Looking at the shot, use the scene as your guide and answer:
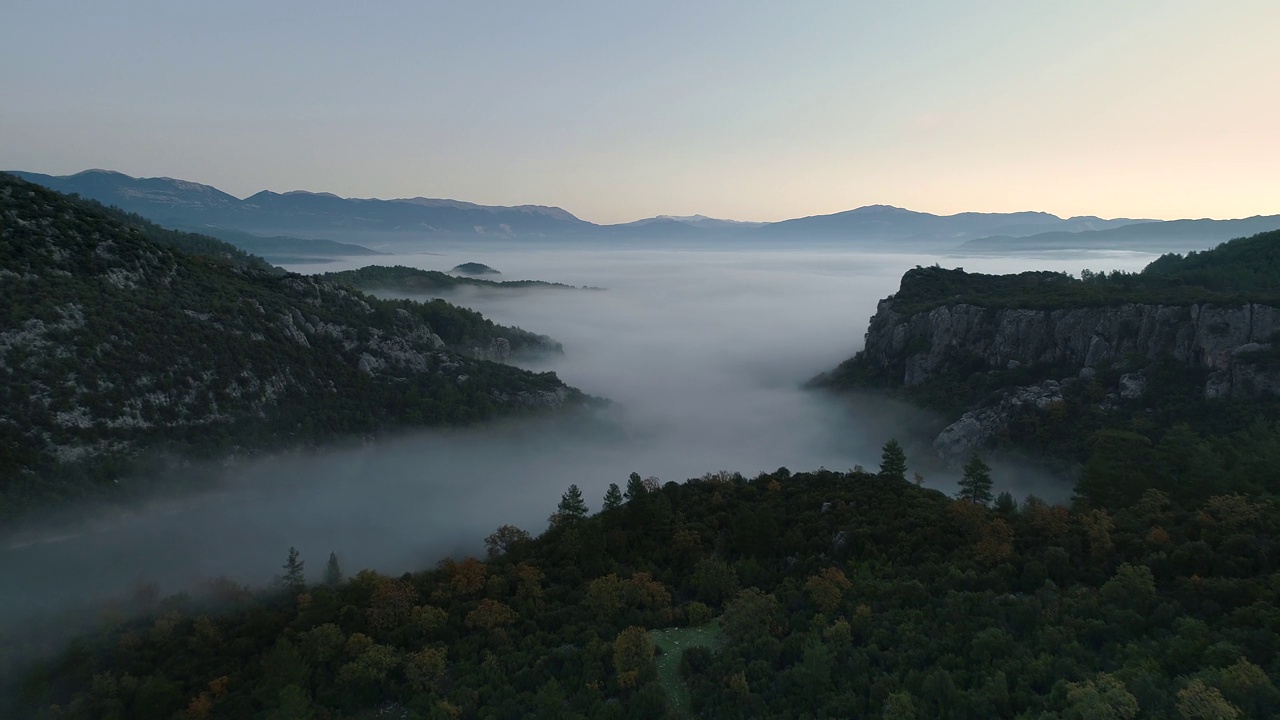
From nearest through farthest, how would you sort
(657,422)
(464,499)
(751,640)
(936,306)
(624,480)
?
1. (751,640)
2. (464,499)
3. (624,480)
4. (936,306)
5. (657,422)

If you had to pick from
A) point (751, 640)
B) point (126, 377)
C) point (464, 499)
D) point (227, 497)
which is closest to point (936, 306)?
point (464, 499)

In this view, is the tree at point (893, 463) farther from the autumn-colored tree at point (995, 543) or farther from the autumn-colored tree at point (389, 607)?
the autumn-colored tree at point (389, 607)

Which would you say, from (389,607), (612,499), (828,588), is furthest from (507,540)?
(828,588)

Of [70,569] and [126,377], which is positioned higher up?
[126,377]

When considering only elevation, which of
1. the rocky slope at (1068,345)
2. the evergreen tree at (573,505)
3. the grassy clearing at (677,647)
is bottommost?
the evergreen tree at (573,505)

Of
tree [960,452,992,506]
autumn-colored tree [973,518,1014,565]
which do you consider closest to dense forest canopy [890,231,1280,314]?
tree [960,452,992,506]

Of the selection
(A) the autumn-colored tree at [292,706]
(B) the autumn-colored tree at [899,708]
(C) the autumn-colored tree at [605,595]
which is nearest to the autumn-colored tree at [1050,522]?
(B) the autumn-colored tree at [899,708]

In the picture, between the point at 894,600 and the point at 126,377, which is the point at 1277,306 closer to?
the point at 894,600
